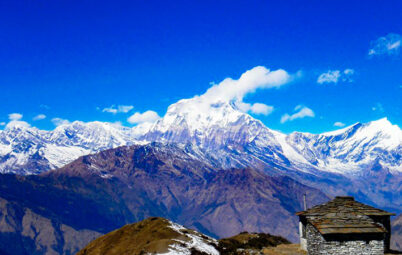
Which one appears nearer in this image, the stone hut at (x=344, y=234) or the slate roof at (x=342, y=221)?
the stone hut at (x=344, y=234)

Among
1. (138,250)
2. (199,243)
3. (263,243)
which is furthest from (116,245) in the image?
(263,243)

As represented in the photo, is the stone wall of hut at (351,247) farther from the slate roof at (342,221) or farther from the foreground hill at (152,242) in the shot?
the foreground hill at (152,242)

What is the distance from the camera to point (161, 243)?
4450 cm

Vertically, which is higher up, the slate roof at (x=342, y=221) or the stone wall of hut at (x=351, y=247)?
the slate roof at (x=342, y=221)

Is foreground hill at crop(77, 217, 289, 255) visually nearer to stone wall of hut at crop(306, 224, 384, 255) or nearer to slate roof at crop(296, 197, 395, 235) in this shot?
slate roof at crop(296, 197, 395, 235)

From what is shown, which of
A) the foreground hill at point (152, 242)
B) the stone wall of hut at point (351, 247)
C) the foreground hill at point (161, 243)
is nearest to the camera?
the stone wall of hut at point (351, 247)

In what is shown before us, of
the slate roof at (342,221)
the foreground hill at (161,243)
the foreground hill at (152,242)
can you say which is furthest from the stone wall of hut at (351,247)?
the foreground hill at (152,242)

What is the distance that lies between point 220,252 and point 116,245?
551 inches

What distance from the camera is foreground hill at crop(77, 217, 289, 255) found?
145 feet

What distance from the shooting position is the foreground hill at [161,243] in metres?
44.1

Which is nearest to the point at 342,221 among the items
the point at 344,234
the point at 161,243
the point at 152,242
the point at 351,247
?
the point at 344,234

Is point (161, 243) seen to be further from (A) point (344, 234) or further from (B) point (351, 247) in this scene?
(B) point (351, 247)

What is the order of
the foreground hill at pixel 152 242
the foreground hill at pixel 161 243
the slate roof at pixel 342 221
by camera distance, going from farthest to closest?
the foreground hill at pixel 161 243, the foreground hill at pixel 152 242, the slate roof at pixel 342 221

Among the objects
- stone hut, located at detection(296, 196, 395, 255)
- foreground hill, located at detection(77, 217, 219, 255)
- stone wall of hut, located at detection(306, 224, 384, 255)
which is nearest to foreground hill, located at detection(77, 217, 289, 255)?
foreground hill, located at detection(77, 217, 219, 255)
